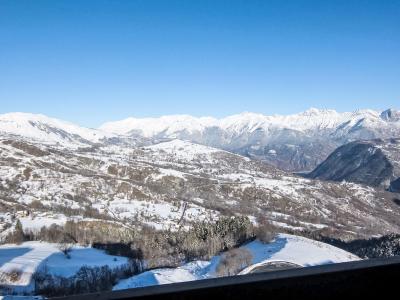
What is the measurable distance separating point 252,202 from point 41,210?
211 feet

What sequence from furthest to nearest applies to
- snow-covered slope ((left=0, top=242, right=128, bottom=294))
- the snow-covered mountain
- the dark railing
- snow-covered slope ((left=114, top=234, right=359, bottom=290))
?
the snow-covered mountain
snow-covered slope ((left=0, top=242, right=128, bottom=294))
snow-covered slope ((left=114, top=234, right=359, bottom=290))
the dark railing

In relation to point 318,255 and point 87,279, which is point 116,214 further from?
point 318,255

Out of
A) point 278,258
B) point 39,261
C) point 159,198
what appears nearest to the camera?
point 278,258

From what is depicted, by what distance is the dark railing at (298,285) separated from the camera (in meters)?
1.56

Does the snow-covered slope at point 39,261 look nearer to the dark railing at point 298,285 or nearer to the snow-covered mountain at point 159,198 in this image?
the snow-covered mountain at point 159,198

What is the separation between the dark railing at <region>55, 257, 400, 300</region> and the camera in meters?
1.56

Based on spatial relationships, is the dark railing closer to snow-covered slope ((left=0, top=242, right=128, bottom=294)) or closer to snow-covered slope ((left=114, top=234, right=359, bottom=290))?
snow-covered slope ((left=114, top=234, right=359, bottom=290))

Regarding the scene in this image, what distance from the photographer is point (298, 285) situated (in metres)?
1.72

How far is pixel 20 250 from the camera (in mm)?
54875

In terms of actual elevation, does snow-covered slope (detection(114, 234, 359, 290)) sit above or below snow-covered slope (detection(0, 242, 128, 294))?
above

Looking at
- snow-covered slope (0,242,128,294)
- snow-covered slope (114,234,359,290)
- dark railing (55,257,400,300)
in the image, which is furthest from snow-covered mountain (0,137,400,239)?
dark railing (55,257,400,300)

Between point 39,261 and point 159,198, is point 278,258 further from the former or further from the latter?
point 159,198

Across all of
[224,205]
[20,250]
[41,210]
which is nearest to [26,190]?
[41,210]

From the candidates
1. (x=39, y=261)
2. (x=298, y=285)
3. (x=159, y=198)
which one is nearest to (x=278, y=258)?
(x=298, y=285)
